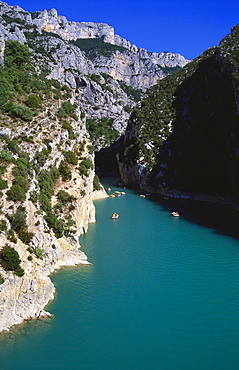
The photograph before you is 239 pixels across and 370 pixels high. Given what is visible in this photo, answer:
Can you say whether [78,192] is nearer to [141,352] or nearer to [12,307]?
[12,307]

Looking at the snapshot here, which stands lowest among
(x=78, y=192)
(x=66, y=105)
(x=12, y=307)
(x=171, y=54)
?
(x=12, y=307)

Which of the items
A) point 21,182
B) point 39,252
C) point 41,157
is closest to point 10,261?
point 39,252

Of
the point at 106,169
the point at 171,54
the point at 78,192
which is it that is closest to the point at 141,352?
the point at 78,192

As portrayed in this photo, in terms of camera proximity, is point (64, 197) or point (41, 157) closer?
point (64, 197)

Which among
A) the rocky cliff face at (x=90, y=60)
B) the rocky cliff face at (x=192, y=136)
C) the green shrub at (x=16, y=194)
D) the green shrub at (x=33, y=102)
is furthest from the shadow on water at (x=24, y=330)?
the rocky cliff face at (x=90, y=60)

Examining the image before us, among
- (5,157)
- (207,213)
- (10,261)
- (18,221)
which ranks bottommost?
(10,261)

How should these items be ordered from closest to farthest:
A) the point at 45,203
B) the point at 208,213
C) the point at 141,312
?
the point at 141,312 → the point at 45,203 → the point at 208,213

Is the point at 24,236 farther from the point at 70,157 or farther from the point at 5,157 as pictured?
the point at 70,157
